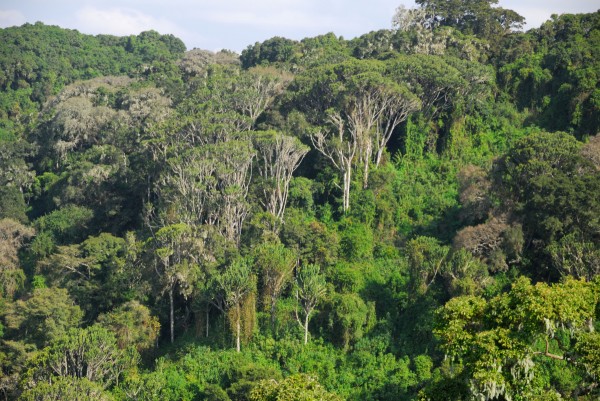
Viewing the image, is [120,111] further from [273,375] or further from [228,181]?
[273,375]

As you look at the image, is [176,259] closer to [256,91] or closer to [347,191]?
[347,191]

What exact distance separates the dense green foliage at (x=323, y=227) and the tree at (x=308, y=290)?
132mm

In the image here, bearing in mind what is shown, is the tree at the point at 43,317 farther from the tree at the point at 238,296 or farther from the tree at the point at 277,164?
the tree at the point at 277,164

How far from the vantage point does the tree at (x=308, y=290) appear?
101 feet

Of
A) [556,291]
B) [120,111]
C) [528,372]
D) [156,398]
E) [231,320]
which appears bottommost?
[156,398]

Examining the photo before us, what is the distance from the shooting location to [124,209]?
1670 inches

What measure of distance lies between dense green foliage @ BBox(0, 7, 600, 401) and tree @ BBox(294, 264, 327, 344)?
0.43 feet

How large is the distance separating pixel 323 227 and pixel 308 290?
17.7 feet

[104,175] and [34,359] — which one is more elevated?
[104,175]

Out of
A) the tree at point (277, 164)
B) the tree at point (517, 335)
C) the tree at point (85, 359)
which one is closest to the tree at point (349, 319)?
the tree at point (277, 164)

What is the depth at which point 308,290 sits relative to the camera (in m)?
31.0

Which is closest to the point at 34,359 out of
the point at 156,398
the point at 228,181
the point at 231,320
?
the point at 156,398

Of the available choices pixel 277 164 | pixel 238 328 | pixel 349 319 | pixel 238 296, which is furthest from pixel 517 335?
pixel 277 164

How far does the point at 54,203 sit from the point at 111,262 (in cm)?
1247
